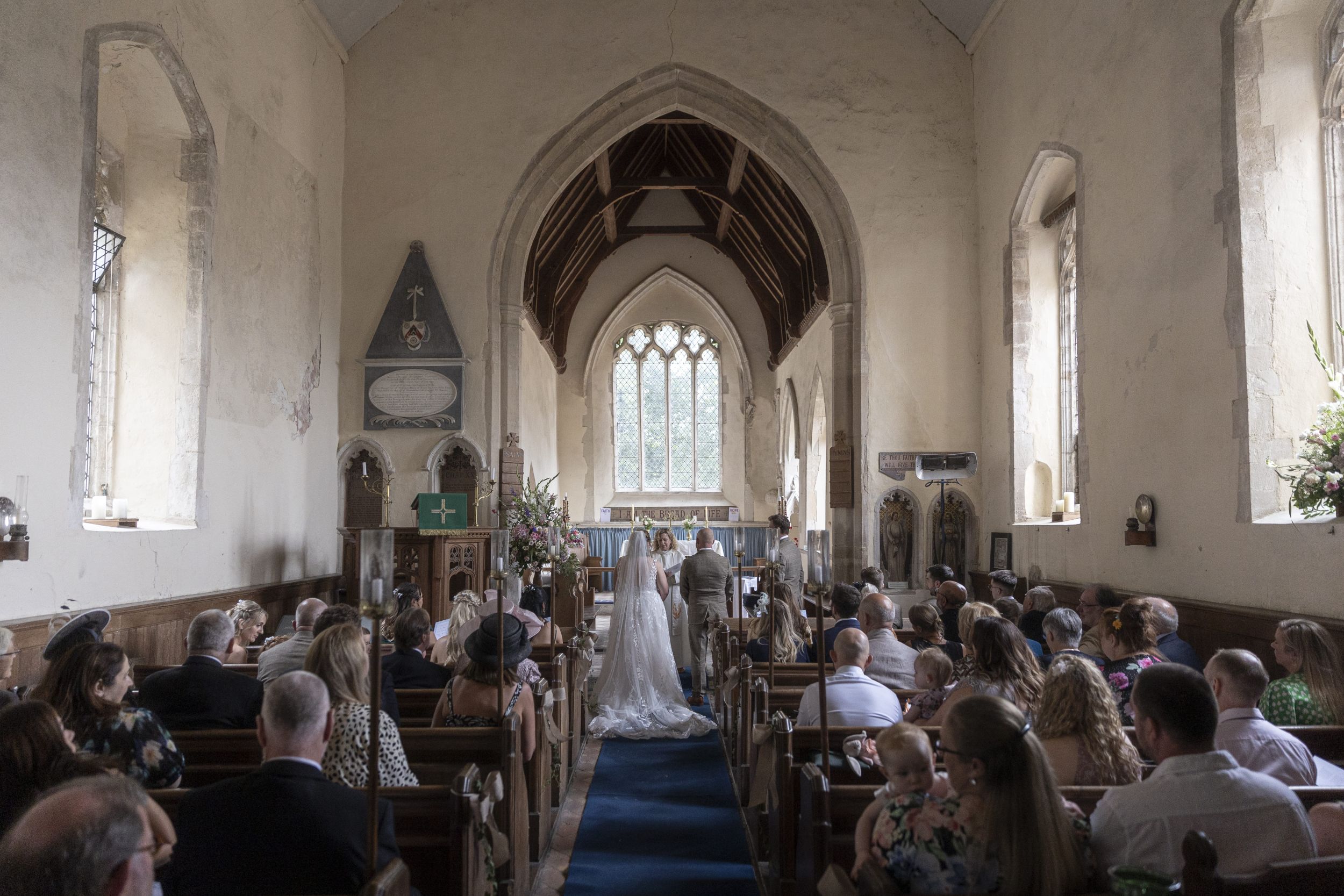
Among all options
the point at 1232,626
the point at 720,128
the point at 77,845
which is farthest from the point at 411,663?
the point at 720,128

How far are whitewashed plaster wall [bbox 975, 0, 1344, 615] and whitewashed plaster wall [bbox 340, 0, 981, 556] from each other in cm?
140

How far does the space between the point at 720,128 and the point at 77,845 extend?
340 inches

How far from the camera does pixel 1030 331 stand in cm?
782

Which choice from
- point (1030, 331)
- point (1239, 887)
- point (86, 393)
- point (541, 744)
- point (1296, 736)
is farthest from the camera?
point (1030, 331)

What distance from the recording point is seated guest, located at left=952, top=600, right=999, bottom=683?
9.80 feet

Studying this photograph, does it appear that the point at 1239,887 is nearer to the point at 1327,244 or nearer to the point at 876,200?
the point at 1327,244

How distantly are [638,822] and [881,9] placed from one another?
24.6 feet

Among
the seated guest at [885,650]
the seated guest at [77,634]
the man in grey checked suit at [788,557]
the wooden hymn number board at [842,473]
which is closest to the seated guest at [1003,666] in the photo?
the seated guest at [885,650]

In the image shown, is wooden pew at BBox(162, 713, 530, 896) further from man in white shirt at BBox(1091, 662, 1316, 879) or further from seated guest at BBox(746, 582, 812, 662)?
seated guest at BBox(746, 582, 812, 662)

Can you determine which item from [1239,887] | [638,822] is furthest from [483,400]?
[1239,887]

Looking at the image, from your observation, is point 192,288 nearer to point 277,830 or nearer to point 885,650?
point 885,650

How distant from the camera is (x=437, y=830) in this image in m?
2.31

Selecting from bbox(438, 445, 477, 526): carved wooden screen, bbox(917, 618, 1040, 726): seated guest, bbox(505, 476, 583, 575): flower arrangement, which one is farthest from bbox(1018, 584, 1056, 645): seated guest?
bbox(438, 445, 477, 526): carved wooden screen

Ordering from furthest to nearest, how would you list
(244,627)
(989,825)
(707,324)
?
(707,324), (244,627), (989,825)
